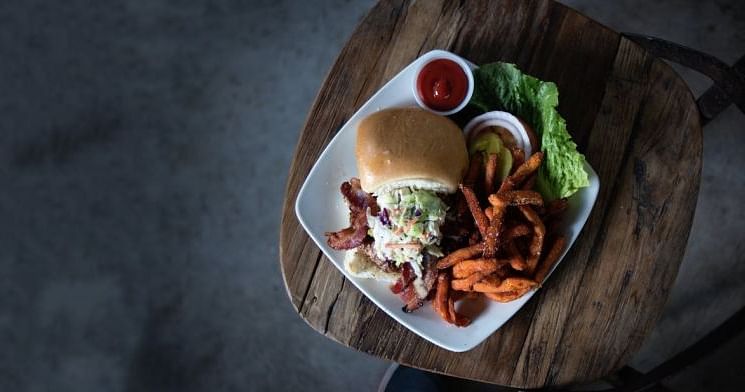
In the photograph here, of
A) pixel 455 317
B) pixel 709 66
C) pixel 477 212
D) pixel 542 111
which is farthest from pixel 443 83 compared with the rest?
pixel 709 66

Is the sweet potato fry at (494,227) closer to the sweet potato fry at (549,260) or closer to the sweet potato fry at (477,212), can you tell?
the sweet potato fry at (477,212)

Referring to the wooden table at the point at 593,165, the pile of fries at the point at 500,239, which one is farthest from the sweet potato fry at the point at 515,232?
the wooden table at the point at 593,165

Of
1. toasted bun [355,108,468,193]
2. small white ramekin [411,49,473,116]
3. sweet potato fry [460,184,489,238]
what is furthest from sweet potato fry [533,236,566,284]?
small white ramekin [411,49,473,116]

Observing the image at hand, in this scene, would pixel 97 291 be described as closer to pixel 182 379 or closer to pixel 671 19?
pixel 182 379

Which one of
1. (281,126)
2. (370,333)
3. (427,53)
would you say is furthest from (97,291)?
(427,53)

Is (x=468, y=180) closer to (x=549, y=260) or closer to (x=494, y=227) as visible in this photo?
(x=494, y=227)

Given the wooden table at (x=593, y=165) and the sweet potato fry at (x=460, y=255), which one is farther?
the wooden table at (x=593, y=165)
